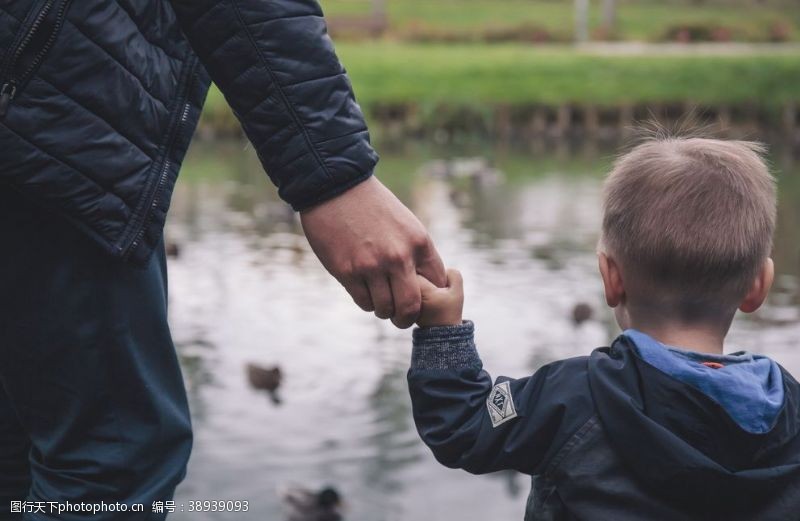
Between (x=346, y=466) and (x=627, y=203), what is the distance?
7.81ft

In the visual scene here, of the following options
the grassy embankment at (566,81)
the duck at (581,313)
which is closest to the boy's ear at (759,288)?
the duck at (581,313)

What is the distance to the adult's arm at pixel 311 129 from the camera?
184cm

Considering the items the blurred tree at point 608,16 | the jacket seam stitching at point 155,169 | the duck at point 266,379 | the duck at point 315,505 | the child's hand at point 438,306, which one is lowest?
the blurred tree at point 608,16

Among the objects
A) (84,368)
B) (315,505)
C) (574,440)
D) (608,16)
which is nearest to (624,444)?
(574,440)

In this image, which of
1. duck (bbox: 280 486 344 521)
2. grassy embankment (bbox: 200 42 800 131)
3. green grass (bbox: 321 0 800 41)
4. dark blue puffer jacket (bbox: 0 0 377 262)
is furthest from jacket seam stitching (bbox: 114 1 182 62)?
green grass (bbox: 321 0 800 41)

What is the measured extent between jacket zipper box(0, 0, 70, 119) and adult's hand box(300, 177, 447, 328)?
1.59ft

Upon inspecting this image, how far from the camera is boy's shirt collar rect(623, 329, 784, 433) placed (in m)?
1.77

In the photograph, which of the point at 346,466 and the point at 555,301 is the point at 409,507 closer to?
the point at 346,466

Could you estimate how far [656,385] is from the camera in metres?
1.79

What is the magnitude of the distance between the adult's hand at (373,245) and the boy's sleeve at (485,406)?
95 millimetres

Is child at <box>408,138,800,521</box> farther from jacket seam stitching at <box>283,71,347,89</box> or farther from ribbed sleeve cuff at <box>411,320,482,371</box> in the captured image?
jacket seam stitching at <box>283,71,347,89</box>

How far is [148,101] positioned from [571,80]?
21.1 metres

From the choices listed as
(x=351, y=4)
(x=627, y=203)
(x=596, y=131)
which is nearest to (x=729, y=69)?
(x=596, y=131)

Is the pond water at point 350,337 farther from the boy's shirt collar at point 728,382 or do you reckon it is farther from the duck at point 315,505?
the boy's shirt collar at point 728,382
